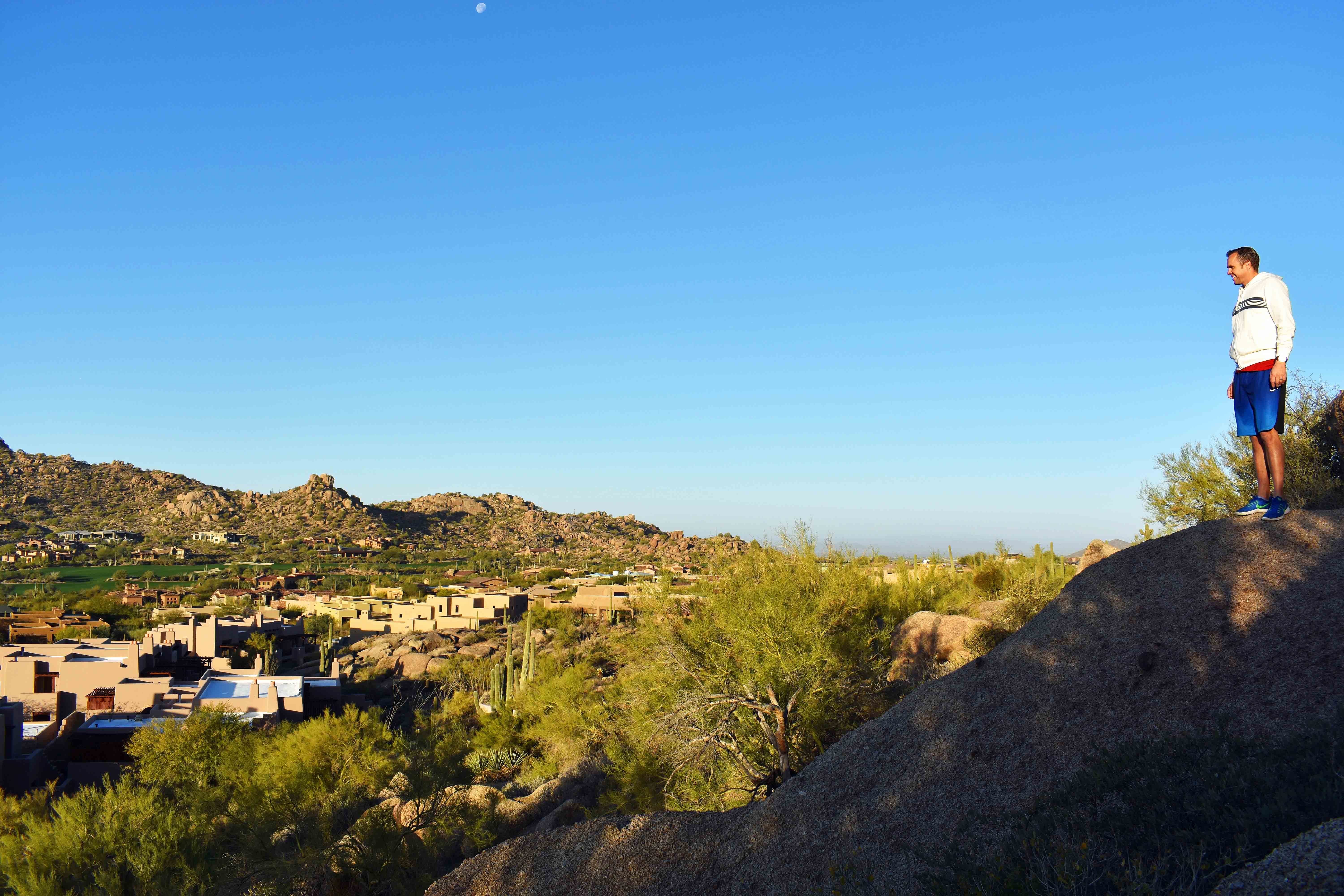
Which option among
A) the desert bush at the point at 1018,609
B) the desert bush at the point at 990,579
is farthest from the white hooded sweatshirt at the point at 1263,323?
the desert bush at the point at 990,579

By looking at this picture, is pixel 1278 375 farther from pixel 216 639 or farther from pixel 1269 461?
pixel 216 639

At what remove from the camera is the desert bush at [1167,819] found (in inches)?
170

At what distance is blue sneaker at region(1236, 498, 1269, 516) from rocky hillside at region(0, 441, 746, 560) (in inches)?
3829

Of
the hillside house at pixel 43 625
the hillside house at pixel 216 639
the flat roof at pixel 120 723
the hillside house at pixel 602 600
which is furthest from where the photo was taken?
the hillside house at pixel 602 600

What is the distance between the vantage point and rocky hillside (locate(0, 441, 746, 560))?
121 meters

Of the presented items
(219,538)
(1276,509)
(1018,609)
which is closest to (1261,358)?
(1276,509)

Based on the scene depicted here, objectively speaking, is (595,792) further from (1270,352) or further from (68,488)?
(68,488)

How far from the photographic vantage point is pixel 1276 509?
822 centimetres

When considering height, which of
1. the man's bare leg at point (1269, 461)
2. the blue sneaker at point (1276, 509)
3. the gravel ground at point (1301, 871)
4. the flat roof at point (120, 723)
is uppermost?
the man's bare leg at point (1269, 461)

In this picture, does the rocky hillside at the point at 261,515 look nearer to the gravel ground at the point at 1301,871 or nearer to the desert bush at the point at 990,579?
the desert bush at the point at 990,579

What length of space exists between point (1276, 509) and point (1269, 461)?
52 centimetres

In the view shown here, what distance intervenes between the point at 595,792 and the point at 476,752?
429 inches

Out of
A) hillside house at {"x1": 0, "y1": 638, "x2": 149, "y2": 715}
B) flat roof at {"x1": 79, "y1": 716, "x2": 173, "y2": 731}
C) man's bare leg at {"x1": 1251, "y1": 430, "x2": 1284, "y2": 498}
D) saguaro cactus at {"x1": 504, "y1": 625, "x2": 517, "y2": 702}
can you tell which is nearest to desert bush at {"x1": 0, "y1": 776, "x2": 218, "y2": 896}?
flat roof at {"x1": 79, "y1": 716, "x2": 173, "y2": 731}

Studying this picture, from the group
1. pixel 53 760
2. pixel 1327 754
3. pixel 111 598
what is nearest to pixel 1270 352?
pixel 1327 754
